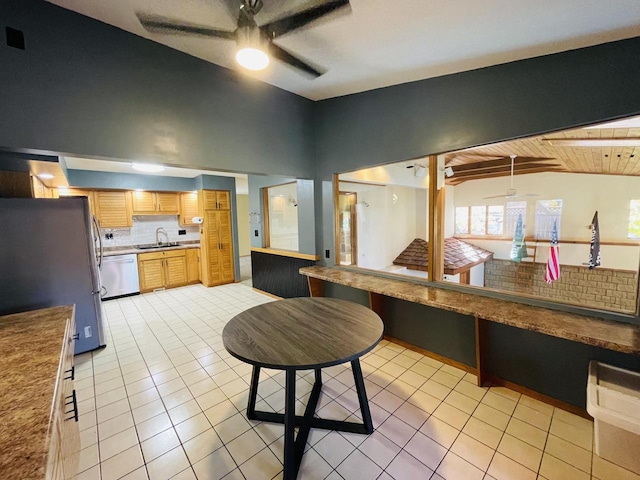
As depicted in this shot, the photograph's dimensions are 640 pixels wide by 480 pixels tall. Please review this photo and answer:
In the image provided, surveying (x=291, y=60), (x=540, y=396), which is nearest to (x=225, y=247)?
(x=291, y=60)

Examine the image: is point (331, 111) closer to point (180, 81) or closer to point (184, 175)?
point (180, 81)

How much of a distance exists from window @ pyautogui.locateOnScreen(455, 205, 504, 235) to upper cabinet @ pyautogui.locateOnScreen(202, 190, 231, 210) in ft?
17.9

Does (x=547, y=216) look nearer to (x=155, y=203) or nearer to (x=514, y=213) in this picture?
(x=514, y=213)

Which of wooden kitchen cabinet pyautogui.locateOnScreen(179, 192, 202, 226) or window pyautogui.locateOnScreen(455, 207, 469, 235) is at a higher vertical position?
wooden kitchen cabinet pyautogui.locateOnScreen(179, 192, 202, 226)

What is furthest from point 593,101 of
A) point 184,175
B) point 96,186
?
point 96,186

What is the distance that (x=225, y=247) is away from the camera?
229 inches

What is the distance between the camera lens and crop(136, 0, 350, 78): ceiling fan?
1320 mm

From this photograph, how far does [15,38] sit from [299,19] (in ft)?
6.13

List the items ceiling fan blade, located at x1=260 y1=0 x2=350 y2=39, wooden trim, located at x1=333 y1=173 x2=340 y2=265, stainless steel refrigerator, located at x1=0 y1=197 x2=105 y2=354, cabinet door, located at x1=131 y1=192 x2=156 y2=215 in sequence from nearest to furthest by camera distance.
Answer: ceiling fan blade, located at x1=260 y1=0 x2=350 y2=39, stainless steel refrigerator, located at x1=0 y1=197 x2=105 y2=354, wooden trim, located at x1=333 y1=173 x2=340 y2=265, cabinet door, located at x1=131 y1=192 x2=156 y2=215

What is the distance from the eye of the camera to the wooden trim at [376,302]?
9.63 ft

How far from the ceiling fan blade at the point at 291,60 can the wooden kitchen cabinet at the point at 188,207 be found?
15.7 feet

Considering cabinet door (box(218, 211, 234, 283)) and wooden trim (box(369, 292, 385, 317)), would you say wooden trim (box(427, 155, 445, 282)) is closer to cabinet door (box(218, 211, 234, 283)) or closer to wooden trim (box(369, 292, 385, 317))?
wooden trim (box(369, 292, 385, 317))

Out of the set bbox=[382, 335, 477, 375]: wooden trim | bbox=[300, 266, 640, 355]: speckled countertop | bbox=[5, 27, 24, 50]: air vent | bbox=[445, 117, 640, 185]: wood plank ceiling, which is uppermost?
bbox=[5, 27, 24, 50]: air vent

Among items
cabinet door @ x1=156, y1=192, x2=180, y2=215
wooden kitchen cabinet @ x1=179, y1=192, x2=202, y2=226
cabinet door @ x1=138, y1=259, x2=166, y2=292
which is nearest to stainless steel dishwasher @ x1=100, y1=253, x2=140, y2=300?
cabinet door @ x1=138, y1=259, x2=166, y2=292
